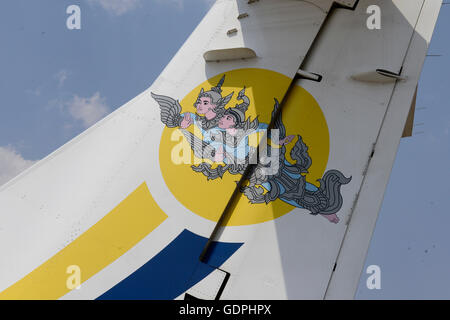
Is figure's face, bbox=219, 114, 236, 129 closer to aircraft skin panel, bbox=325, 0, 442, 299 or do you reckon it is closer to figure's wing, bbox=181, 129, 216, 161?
figure's wing, bbox=181, 129, 216, 161

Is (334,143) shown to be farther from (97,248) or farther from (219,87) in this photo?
(97,248)

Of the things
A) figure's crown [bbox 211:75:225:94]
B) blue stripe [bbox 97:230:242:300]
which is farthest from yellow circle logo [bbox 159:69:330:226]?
blue stripe [bbox 97:230:242:300]

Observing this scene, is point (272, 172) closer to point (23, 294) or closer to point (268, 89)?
point (268, 89)

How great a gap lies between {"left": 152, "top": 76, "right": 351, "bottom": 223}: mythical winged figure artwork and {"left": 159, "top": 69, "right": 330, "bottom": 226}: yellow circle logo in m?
0.02

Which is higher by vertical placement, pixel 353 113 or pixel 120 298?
pixel 353 113

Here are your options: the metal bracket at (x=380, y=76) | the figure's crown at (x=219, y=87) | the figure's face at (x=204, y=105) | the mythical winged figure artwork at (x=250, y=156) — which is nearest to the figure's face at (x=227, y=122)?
the mythical winged figure artwork at (x=250, y=156)

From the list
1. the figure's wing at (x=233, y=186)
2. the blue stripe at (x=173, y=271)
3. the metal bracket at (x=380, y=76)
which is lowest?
the blue stripe at (x=173, y=271)

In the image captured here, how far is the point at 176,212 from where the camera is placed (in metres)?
2.43

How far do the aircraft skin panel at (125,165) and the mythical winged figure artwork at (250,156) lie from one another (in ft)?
0.46

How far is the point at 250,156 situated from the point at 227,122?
0.33m

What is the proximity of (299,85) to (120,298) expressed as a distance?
2025mm

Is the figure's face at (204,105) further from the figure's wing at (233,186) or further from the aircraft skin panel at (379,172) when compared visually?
the aircraft skin panel at (379,172)

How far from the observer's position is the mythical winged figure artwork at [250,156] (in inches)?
93.7
